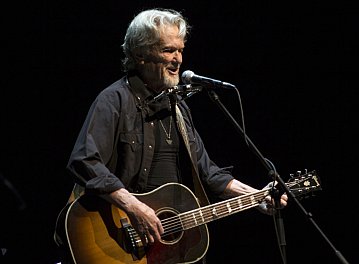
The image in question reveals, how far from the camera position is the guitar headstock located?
10.9 feet

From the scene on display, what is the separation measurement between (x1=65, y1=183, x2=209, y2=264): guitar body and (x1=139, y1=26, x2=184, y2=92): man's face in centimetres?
69

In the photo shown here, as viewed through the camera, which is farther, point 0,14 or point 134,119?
point 0,14

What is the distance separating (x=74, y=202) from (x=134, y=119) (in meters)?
0.65

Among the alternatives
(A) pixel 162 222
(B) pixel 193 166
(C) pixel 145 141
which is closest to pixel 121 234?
(A) pixel 162 222

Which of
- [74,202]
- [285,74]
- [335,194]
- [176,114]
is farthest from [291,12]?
[74,202]

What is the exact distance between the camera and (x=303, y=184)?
335cm

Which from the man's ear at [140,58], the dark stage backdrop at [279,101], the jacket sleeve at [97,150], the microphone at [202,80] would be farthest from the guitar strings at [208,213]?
the dark stage backdrop at [279,101]

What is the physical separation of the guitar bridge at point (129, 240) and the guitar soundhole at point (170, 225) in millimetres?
184

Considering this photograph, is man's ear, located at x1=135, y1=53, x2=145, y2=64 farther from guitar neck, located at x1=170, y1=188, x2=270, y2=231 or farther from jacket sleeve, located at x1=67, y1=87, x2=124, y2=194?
guitar neck, located at x1=170, y1=188, x2=270, y2=231

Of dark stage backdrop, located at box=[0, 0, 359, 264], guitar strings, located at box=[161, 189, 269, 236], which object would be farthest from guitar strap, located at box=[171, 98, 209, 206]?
dark stage backdrop, located at box=[0, 0, 359, 264]

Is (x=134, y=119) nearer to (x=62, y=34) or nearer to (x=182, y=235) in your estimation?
(x=182, y=235)

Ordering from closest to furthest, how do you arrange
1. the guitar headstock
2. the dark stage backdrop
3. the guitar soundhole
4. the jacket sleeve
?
the jacket sleeve → the guitar soundhole → the guitar headstock → the dark stage backdrop

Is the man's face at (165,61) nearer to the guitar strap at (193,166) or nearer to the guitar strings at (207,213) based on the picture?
the guitar strap at (193,166)

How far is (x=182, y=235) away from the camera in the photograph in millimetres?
3191
